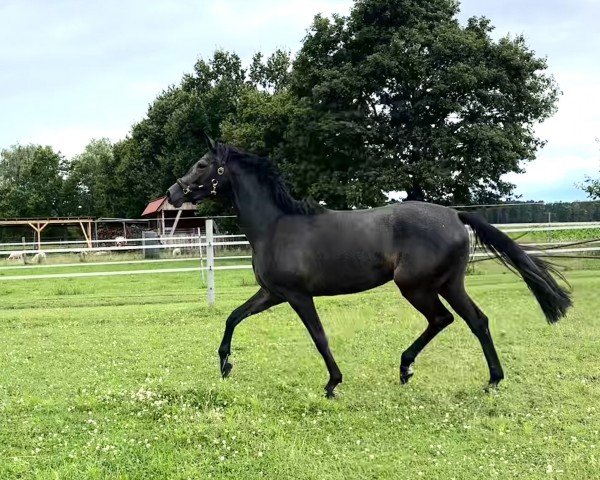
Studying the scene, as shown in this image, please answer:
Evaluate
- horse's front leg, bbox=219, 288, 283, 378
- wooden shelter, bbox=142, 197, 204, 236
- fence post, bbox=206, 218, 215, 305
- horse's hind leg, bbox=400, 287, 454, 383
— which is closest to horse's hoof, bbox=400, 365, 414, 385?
horse's hind leg, bbox=400, 287, 454, 383

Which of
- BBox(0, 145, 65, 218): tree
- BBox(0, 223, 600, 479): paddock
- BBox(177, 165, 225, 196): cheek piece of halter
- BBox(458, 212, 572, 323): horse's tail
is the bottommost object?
BBox(0, 223, 600, 479): paddock

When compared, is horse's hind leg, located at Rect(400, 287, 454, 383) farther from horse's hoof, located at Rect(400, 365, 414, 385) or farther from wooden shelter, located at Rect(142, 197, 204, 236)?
wooden shelter, located at Rect(142, 197, 204, 236)

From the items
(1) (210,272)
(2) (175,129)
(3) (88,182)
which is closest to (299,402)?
(1) (210,272)

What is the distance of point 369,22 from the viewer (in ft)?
81.1

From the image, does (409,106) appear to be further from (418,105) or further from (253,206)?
(253,206)

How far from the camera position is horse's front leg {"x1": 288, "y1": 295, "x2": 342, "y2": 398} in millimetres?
5102

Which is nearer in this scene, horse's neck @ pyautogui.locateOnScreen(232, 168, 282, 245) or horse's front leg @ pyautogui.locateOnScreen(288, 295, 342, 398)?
horse's front leg @ pyautogui.locateOnScreen(288, 295, 342, 398)

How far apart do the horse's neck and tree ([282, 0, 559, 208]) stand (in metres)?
15.1

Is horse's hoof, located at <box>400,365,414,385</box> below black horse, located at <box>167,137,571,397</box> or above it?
below

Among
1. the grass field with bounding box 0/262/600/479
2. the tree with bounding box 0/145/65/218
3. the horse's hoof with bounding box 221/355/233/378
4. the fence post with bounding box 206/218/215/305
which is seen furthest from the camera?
the tree with bounding box 0/145/65/218

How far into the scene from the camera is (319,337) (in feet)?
16.8

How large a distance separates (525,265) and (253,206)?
2.70 meters

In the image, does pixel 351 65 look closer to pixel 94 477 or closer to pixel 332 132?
pixel 332 132

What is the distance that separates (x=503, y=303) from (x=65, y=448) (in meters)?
8.09
